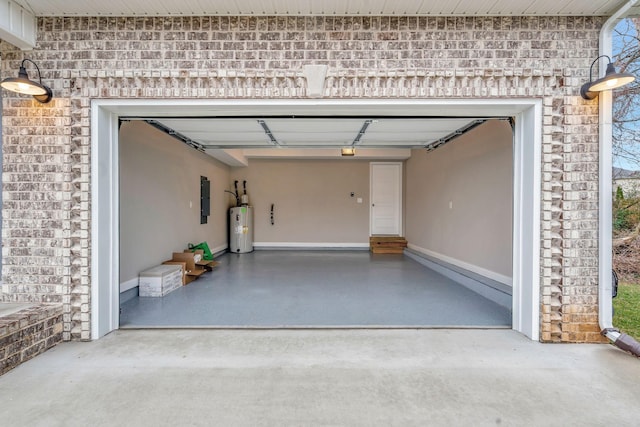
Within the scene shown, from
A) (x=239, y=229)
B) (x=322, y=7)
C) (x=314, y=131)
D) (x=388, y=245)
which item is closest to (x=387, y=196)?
(x=388, y=245)

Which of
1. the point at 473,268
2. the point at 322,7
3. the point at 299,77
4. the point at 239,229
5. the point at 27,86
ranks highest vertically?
the point at 322,7

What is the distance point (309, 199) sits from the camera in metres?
9.21

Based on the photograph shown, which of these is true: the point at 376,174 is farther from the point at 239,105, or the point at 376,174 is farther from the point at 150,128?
the point at 239,105

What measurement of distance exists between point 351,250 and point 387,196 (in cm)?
190

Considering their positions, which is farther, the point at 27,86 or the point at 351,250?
the point at 351,250

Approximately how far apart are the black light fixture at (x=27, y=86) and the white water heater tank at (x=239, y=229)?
578 cm

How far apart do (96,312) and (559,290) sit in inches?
164

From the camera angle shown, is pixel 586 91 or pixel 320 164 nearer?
pixel 586 91

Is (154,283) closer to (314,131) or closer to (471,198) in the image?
(314,131)

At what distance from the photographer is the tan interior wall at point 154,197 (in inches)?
163

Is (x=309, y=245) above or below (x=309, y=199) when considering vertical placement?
below

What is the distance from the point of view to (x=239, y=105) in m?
2.87

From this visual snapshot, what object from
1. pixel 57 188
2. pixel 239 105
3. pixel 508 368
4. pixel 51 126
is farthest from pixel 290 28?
pixel 508 368

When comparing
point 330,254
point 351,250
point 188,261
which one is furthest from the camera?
point 351,250
